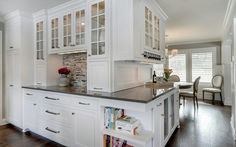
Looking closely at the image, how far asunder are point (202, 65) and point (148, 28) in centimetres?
496

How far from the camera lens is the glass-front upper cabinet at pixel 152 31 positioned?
7.94 ft

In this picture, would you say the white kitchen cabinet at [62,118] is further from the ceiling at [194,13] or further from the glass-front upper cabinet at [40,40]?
the ceiling at [194,13]

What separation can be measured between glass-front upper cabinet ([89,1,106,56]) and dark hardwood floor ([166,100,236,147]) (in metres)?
1.98

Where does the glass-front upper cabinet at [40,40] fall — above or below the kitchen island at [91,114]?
above

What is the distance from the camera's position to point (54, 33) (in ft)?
9.75

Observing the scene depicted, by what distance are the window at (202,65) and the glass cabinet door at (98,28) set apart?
219 inches

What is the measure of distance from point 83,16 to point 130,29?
1.02 m

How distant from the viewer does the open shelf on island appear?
1.56 metres

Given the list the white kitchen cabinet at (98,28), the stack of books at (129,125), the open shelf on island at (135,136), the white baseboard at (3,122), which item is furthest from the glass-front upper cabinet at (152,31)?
the white baseboard at (3,122)

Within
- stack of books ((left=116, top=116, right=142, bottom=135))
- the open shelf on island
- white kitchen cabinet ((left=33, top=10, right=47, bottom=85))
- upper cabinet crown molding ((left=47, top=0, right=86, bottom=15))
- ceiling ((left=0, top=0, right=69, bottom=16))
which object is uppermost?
ceiling ((left=0, top=0, right=69, bottom=16))

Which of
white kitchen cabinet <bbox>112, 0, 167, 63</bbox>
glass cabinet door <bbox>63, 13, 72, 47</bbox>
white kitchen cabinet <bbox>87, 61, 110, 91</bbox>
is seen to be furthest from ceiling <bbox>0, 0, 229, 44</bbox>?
white kitchen cabinet <bbox>87, 61, 110, 91</bbox>

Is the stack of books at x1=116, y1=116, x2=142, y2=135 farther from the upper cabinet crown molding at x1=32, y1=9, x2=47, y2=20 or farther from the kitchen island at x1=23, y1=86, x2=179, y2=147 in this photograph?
the upper cabinet crown molding at x1=32, y1=9, x2=47, y2=20

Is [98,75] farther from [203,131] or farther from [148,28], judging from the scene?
[203,131]

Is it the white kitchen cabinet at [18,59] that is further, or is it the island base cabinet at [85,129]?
the white kitchen cabinet at [18,59]
